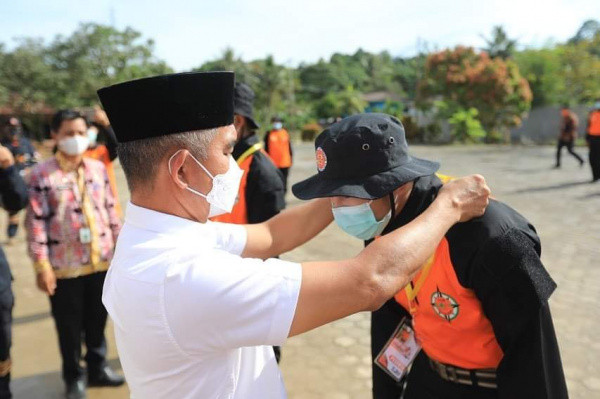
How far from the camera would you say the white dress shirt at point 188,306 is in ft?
3.61

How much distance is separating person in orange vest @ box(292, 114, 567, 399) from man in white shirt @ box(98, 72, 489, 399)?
0.18m

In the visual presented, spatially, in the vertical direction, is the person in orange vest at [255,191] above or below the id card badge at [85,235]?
above

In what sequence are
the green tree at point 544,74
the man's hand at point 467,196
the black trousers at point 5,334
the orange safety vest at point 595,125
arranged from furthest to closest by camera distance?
1. the green tree at point 544,74
2. the orange safety vest at point 595,125
3. the black trousers at point 5,334
4. the man's hand at point 467,196

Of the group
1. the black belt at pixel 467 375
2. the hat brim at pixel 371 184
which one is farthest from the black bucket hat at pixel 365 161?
the black belt at pixel 467 375

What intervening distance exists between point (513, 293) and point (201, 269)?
3.16ft

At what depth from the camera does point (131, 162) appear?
4.28ft

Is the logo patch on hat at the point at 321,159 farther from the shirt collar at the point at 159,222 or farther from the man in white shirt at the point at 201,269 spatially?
the shirt collar at the point at 159,222

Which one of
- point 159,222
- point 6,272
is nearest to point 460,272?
point 159,222

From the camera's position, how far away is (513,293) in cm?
146

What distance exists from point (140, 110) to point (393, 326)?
4.53ft

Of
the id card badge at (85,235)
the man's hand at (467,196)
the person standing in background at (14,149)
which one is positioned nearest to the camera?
the man's hand at (467,196)

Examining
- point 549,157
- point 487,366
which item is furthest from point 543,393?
point 549,157

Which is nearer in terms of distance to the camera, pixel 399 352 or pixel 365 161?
pixel 365 161

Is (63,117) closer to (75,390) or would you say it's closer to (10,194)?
(10,194)
